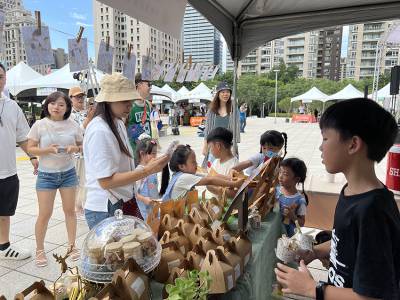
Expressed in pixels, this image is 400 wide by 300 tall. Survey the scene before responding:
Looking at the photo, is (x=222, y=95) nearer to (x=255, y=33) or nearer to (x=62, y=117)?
(x=255, y=33)

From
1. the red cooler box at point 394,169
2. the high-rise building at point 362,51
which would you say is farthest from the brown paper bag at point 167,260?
the high-rise building at point 362,51

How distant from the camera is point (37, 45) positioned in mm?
3170

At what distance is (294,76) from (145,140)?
74066 mm

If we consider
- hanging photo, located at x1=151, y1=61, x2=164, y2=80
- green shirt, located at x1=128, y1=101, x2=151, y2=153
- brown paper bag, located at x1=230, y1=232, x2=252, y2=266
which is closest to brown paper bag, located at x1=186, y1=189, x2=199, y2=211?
brown paper bag, located at x1=230, y1=232, x2=252, y2=266

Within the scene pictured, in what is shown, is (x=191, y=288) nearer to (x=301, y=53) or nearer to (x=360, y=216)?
(x=360, y=216)

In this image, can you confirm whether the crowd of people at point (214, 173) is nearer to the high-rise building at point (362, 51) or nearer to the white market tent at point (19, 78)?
the white market tent at point (19, 78)

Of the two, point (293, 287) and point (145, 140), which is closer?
point (293, 287)

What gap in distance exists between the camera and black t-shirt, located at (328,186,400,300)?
2.97 ft

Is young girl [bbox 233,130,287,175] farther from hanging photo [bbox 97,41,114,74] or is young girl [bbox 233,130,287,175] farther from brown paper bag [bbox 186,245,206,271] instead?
hanging photo [bbox 97,41,114,74]

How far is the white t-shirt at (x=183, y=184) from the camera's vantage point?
2.18m

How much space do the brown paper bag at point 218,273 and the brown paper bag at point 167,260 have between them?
0.42 ft

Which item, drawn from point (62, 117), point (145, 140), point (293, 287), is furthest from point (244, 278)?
point (62, 117)

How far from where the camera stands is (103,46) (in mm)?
3904

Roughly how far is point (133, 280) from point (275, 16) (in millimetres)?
3422
